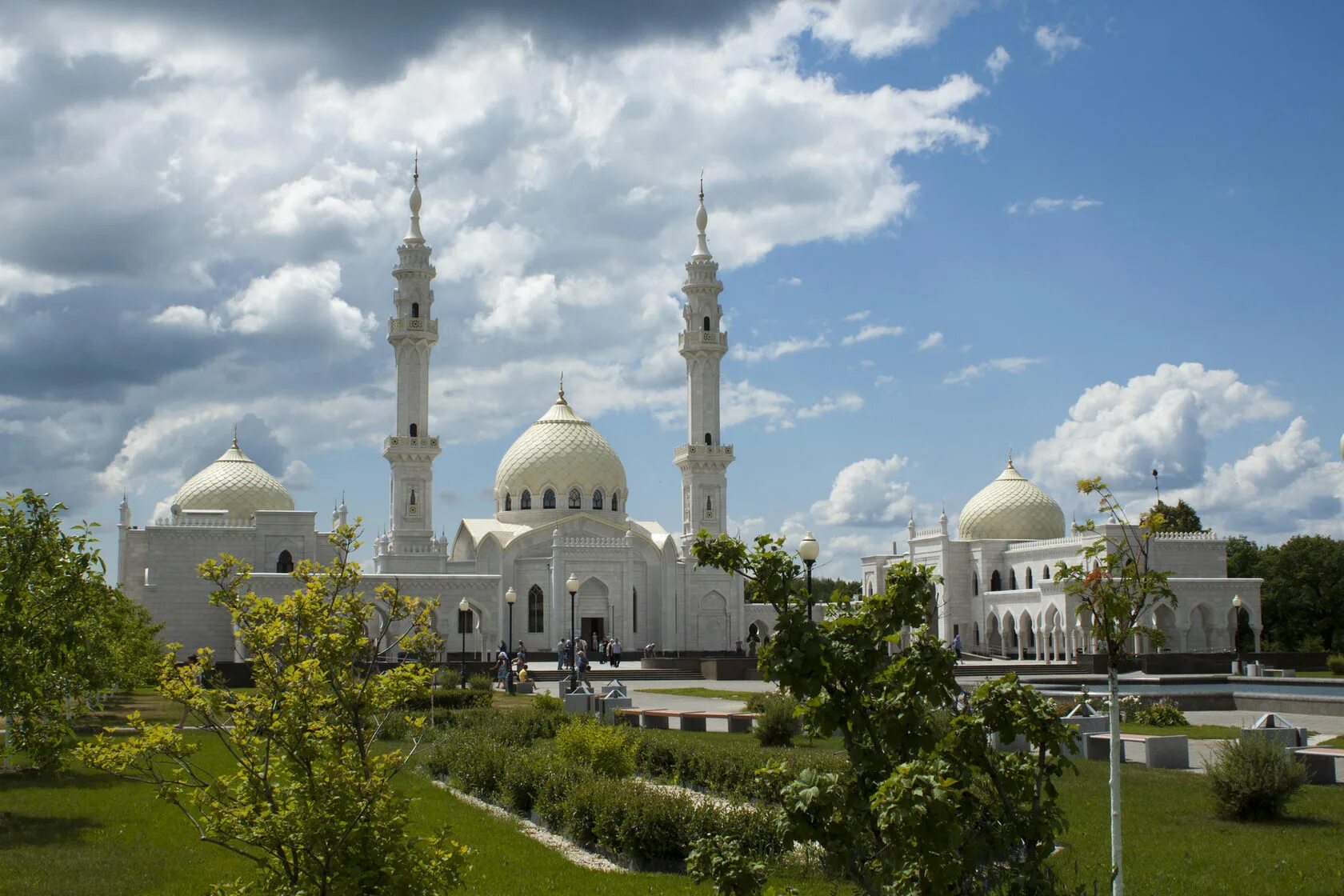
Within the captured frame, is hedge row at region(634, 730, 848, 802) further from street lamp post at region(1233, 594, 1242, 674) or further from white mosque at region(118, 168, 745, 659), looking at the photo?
white mosque at region(118, 168, 745, 659)

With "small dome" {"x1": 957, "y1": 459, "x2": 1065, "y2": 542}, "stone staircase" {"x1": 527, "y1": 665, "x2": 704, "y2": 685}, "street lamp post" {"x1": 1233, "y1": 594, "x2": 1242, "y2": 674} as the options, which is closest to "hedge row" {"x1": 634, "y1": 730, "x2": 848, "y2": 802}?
"stone staircase" {"x1": 527, "y1": 665, "x2": 704, "y2": 685}

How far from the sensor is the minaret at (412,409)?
170 ft

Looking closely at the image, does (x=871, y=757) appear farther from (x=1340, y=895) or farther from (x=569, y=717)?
(x=569, y=717)

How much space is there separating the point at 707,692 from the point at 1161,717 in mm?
13875

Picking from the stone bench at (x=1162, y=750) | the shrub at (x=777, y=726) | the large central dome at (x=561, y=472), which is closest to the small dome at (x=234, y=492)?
the large central dome at (x=561, y=472)

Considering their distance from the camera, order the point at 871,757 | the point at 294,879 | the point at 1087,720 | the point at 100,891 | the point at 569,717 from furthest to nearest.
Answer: the point at 569,717
the point at 1087,720
the point at 100,891
the point at 294,879
the point at 871,757

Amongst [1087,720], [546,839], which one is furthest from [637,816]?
[1087,720]

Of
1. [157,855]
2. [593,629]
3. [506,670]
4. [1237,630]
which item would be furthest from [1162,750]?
[593,629]

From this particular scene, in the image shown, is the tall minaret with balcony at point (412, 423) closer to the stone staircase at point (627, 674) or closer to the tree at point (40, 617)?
the stone staircase at point (627, 674)

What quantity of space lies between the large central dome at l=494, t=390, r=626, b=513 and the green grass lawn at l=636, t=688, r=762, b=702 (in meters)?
22.1

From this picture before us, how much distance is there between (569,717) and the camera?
2022 cm

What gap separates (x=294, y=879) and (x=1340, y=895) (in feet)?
24.2

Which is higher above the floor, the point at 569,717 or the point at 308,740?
the point at 308,740

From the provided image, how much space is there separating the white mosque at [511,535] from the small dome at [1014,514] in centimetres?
1237
